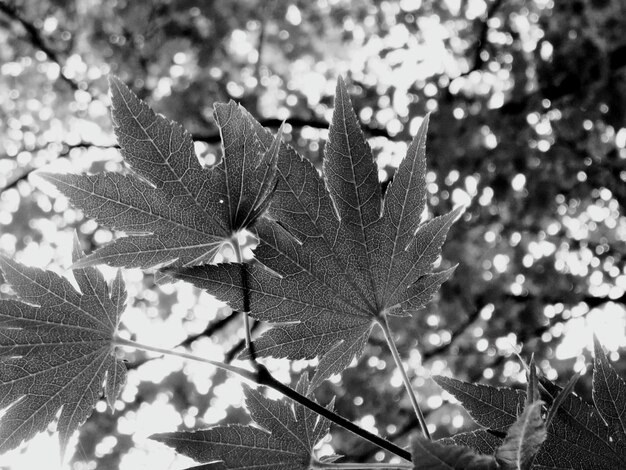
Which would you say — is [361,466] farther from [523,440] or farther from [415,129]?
[415,129]

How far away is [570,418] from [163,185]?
778mm

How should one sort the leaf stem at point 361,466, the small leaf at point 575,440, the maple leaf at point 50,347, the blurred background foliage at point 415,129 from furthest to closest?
the blurred background foliage at point 415,129
the maple leaf at point 50,347
the small leaf at point 575,440
the leaf stem at point 361,466

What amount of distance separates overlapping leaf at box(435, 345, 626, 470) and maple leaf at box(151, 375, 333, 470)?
10.6 inches

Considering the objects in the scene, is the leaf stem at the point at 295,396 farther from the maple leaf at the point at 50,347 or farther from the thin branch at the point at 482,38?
the thin branch at the point at 482,38

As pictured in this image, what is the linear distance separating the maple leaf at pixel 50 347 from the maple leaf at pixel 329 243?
0.91 ft

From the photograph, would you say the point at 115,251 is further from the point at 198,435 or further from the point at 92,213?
the point at 198,435

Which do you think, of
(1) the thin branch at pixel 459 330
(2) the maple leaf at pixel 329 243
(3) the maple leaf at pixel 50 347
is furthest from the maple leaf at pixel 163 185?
(1) the thin branch at pixel 459 330

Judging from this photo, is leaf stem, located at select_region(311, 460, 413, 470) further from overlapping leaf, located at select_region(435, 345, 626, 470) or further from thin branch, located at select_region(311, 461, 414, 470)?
overlapping leaf, located at select_region(435, 345, 626, 470)

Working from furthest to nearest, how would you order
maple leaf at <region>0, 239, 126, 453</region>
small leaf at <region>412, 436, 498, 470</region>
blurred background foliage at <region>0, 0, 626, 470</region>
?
1. blurred background foliage at <region>0, 0, 626, 470</region>
2. maple leaf at <region>0, 239, 126, 453</region>
3. small leaf at <region>412, 436, 498, 470</region>

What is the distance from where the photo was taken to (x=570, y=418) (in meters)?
0.95

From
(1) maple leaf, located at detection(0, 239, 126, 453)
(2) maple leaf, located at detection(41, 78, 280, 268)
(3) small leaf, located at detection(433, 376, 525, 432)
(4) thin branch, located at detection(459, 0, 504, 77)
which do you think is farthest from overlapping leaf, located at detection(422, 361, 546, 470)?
(4) thin branch, located at detection(459, 0, 504, 77)

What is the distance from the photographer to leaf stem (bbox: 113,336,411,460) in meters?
0.89

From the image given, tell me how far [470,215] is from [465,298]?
741 millimetres

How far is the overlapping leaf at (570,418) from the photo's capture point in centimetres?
93
